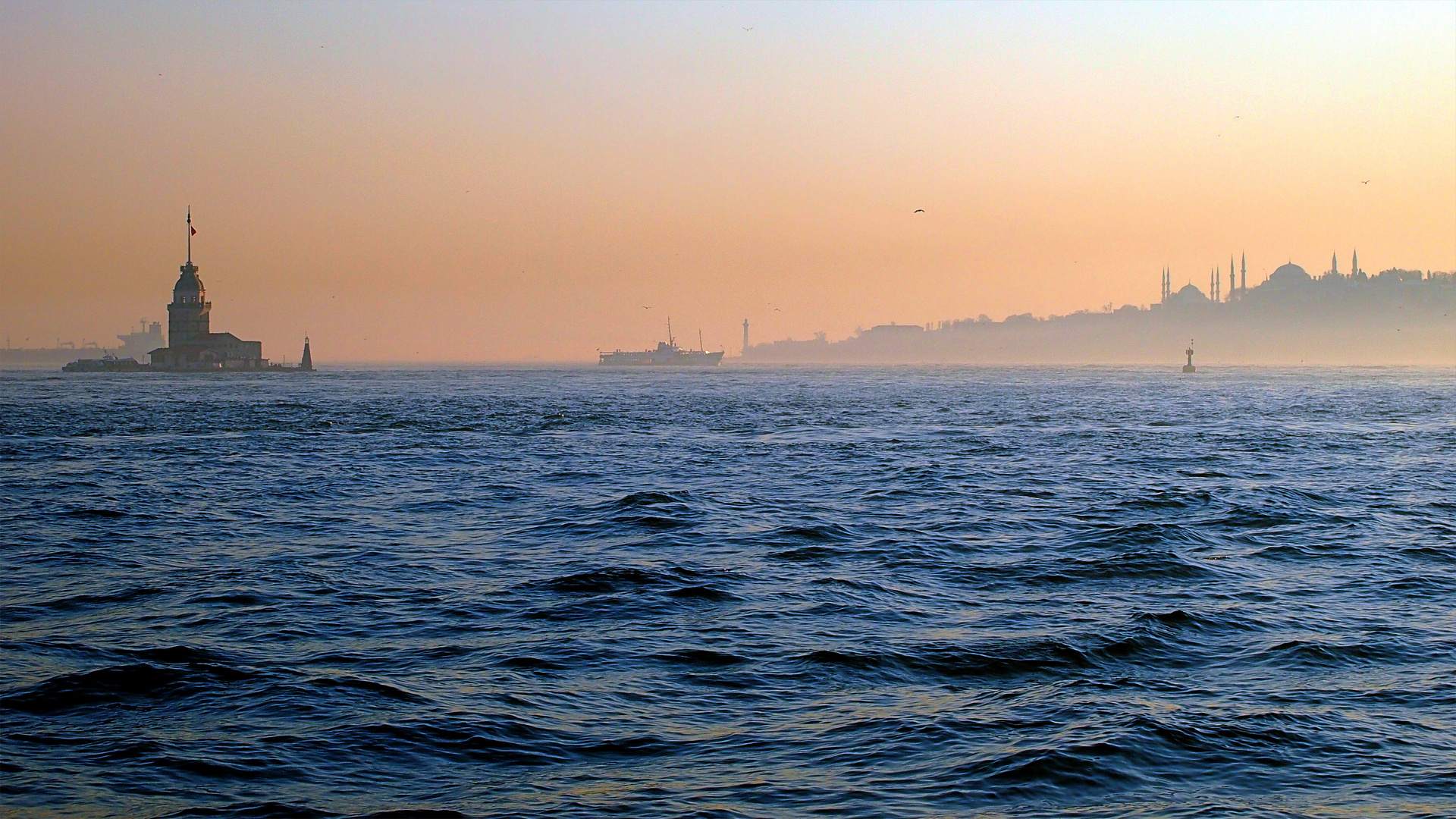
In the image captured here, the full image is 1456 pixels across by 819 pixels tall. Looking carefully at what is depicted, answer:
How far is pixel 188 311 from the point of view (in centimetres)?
19538

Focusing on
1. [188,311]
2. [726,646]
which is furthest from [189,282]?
[726,646]

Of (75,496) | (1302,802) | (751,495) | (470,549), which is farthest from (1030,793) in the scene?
(75,496)

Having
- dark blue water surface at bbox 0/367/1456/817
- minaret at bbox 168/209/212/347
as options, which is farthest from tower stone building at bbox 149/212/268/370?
dark blue water surface at bbox 0/367/1456/817

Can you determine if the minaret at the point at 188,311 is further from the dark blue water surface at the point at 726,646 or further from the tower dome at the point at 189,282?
the dark blue water surface at the point at 726,646

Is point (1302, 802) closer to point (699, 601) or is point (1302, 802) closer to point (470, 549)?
point (699, 601)

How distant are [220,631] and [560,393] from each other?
4143 inches

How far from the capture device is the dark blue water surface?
932 centimetres

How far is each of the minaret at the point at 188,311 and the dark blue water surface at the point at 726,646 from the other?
173965 millimetres

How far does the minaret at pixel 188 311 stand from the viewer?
641ft

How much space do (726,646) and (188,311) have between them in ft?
658

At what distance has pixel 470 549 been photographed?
20.9 m

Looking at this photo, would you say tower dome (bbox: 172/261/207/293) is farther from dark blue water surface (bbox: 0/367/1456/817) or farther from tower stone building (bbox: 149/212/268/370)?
dark blue water surface (bbox: 0/367/1456/817)

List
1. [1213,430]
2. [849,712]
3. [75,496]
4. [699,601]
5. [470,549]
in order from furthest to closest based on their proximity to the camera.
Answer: [1213,430] → [75,496] → [470,549] → [699,601] → [849,712]

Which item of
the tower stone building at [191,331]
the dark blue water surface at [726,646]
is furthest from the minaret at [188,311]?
the dark blue water surface at [726,646]
